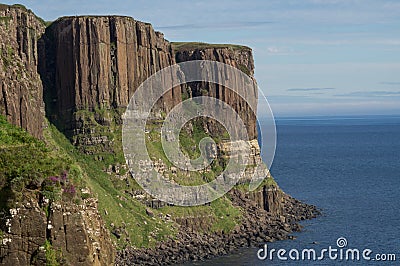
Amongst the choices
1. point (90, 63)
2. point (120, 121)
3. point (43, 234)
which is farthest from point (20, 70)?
point (43, 234)

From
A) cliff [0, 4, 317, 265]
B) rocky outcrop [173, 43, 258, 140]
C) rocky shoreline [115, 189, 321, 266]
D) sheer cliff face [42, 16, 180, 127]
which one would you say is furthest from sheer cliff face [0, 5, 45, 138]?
rocky outcrop [173, 43, 258, 140]

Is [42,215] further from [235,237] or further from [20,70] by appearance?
[235,237]

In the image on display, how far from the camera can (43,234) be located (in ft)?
139

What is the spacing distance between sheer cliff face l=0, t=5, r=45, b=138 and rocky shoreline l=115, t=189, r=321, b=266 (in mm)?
22301

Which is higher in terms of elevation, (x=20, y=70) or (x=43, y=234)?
(x=20, y=70)

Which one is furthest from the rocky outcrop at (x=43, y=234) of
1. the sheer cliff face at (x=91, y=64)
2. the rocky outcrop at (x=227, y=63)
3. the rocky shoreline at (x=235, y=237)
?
the rocky outcrop at (x=227, y=63)

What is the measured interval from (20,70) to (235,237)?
41.3 m

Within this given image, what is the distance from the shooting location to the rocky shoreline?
10725 cm

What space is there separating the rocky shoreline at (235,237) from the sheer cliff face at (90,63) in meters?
26.0

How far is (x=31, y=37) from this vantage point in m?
123

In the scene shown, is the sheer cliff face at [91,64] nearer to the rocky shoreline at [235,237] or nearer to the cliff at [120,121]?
the cliff at [120,121]

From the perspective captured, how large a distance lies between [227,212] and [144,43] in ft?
106

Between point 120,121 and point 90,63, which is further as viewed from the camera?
point 120,121

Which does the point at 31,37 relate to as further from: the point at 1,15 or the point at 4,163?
the point at 4,163
